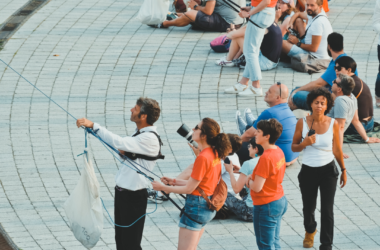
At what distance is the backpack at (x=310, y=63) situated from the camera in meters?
9.54

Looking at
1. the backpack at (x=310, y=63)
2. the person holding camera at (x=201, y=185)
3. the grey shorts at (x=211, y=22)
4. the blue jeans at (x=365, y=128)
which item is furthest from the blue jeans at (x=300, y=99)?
the grey shorts at (x=211, y=22)

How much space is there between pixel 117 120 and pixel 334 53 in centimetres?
308

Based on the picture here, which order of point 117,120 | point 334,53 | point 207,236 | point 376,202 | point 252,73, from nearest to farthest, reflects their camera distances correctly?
1. point 207,236
2. point 376,202
3. point 334,53
4. point 117,120
5. point 252,73

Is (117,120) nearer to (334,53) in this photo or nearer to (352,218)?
(334,53)

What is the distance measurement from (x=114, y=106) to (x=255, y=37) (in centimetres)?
233

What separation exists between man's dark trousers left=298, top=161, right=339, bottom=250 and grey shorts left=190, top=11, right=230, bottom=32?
19.8 feet

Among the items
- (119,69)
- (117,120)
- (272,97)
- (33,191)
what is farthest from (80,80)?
(272,97)

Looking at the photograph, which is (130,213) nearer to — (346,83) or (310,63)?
(346,83)

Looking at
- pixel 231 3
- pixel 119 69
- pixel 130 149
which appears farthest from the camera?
pixel 231 3

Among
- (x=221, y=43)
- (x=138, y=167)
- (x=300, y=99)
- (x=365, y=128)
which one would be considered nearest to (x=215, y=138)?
(x=138, y=167)

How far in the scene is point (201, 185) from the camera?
15.7ft

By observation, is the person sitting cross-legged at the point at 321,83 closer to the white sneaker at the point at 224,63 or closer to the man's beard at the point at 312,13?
the man's beard at the point at 312,13

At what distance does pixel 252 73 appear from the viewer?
8.78 metres

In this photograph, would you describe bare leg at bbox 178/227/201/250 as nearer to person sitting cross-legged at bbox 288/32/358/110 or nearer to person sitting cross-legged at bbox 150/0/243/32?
person sitting cross-legged at bbox 288/32/358/110
